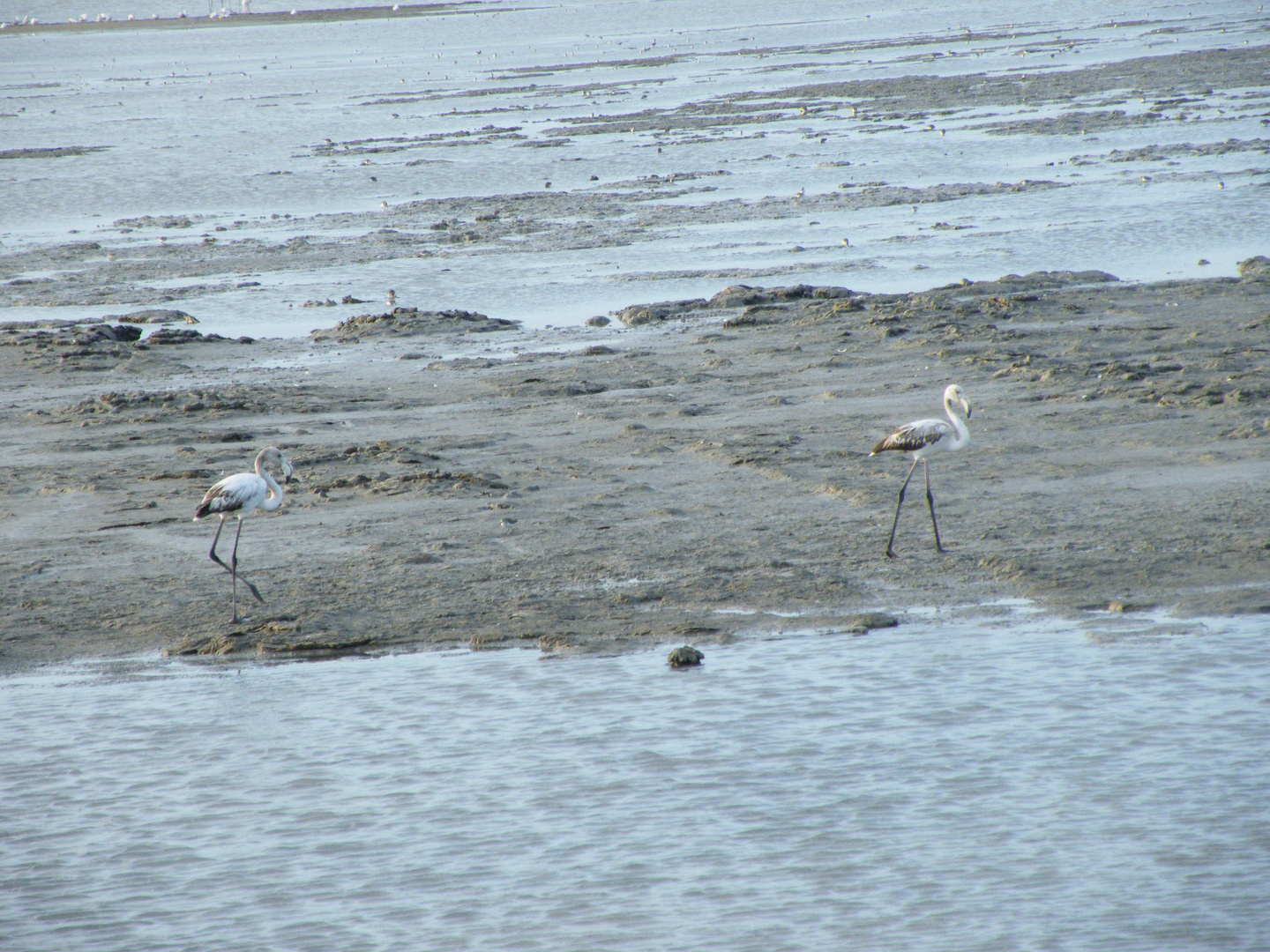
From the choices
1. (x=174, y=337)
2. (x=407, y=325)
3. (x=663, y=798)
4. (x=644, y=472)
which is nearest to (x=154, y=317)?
(x=174, y=337)

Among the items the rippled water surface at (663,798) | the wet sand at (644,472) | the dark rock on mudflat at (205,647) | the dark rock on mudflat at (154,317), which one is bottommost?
the rippled water surface at (663,798)

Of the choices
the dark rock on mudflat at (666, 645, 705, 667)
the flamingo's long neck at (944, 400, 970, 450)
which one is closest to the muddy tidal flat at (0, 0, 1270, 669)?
the dark rock on mudflat at (666, 645, 705, 667)

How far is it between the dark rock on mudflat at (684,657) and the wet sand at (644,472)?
32 cm

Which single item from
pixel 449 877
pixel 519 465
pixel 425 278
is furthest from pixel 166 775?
pixel 425 278

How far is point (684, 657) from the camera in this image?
8062 mm

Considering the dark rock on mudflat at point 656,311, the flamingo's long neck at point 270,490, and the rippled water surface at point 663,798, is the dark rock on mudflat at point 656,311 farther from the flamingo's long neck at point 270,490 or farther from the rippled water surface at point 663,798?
the rippled water surface at point 663,798

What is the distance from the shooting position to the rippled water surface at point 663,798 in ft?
19.3

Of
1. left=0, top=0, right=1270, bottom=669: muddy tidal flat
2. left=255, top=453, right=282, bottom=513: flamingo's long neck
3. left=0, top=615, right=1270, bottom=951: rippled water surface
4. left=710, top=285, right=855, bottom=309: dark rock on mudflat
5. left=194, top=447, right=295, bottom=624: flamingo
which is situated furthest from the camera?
left=710, top=285, right=855, bottom=309: dark rock on mudflat

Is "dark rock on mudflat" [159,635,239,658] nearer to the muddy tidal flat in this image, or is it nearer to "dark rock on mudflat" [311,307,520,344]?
the muddy tidal flat

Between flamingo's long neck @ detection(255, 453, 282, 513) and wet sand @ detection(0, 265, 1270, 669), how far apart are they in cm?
40

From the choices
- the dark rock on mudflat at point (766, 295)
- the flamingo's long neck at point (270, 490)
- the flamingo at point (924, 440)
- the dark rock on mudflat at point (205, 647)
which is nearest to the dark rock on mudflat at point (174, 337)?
the dark rock on mudflat at point (766, 295)

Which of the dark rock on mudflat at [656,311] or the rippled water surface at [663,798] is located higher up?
the dark rock on mudflat at [656,311]

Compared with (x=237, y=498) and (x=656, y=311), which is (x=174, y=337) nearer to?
(x=656, y=311)

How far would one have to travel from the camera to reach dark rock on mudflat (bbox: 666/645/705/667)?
8062 millimetres
